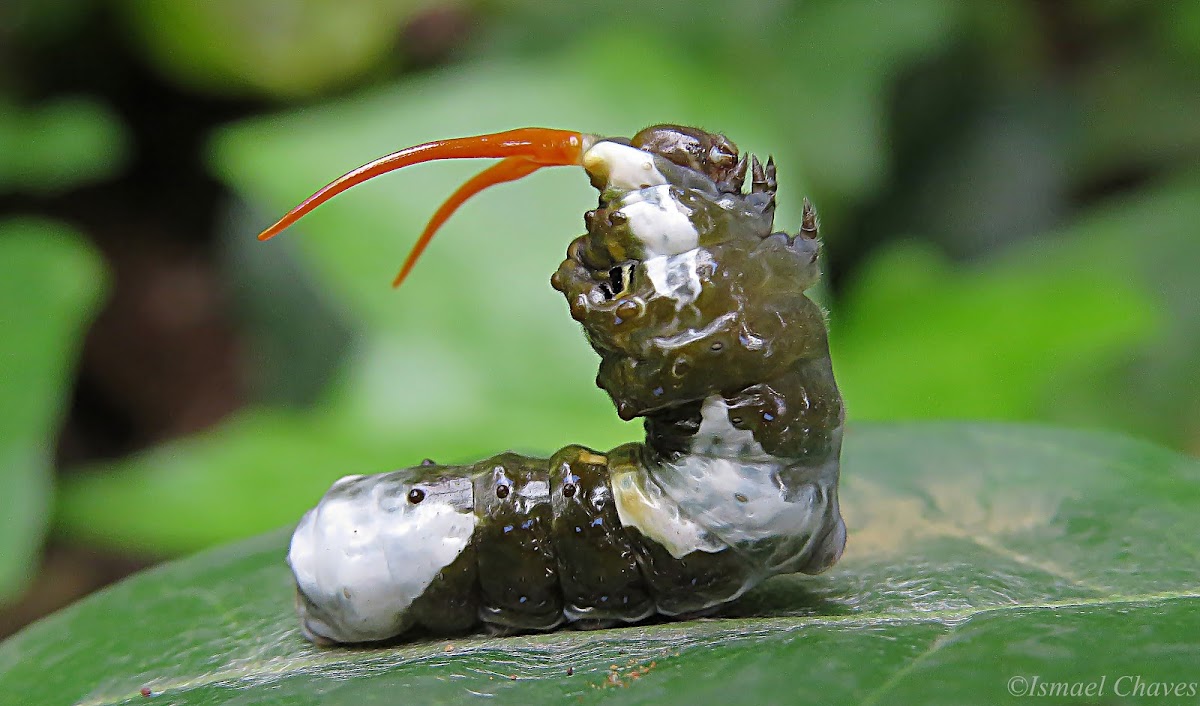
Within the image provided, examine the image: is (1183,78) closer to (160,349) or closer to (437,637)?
(437,637)

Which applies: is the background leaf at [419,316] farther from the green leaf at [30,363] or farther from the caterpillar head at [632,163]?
the caterpillar head at [632,163]

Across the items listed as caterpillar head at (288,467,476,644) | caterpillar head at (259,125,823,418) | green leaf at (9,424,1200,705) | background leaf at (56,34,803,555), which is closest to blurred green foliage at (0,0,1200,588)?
background leaf at (56,34,803,555)

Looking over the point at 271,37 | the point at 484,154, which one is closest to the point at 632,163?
the point at 484,154

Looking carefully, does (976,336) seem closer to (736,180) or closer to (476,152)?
(736,180)

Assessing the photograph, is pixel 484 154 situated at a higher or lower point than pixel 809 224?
higher

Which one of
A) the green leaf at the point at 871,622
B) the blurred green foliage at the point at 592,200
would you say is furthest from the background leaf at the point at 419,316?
the green leaf at the point at 871,622

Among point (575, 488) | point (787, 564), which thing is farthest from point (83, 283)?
point (787, 564)
